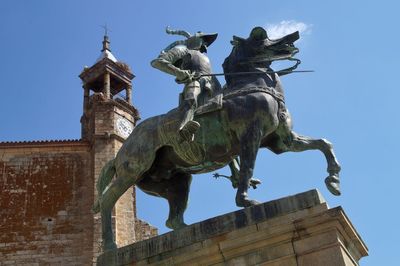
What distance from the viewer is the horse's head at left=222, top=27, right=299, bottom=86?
662cm

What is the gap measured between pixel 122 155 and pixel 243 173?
4.75ft

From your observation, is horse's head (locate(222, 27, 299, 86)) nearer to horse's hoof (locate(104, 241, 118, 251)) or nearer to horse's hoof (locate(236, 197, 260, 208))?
horse's hoof (locate(236, 197, 260, 208))

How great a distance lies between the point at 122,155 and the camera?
6.64 meters

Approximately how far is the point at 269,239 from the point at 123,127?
23.2 m

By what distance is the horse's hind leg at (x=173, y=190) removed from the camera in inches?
264

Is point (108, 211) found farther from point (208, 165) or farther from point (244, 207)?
point (244, 207)

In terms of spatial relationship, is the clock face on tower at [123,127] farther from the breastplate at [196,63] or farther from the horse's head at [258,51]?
the horse's head at [258,51]

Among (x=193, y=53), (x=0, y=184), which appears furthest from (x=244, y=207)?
(x=0, y=184)

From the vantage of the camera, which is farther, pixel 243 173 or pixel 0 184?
pixel 0 184

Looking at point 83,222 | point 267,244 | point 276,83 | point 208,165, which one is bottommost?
point 267,244

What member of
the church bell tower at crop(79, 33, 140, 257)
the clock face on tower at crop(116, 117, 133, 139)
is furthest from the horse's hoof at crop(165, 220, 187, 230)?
the clock face on tower at crop(116, 117, 133, 139)

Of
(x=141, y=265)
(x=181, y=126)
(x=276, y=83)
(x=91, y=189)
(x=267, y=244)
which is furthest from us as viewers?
(x=91, y=189)

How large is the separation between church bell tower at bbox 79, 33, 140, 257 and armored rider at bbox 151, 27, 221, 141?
17.0 meters

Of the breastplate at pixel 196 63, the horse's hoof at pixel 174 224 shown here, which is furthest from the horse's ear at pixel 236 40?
the horse's hoof at pixel 174 224
